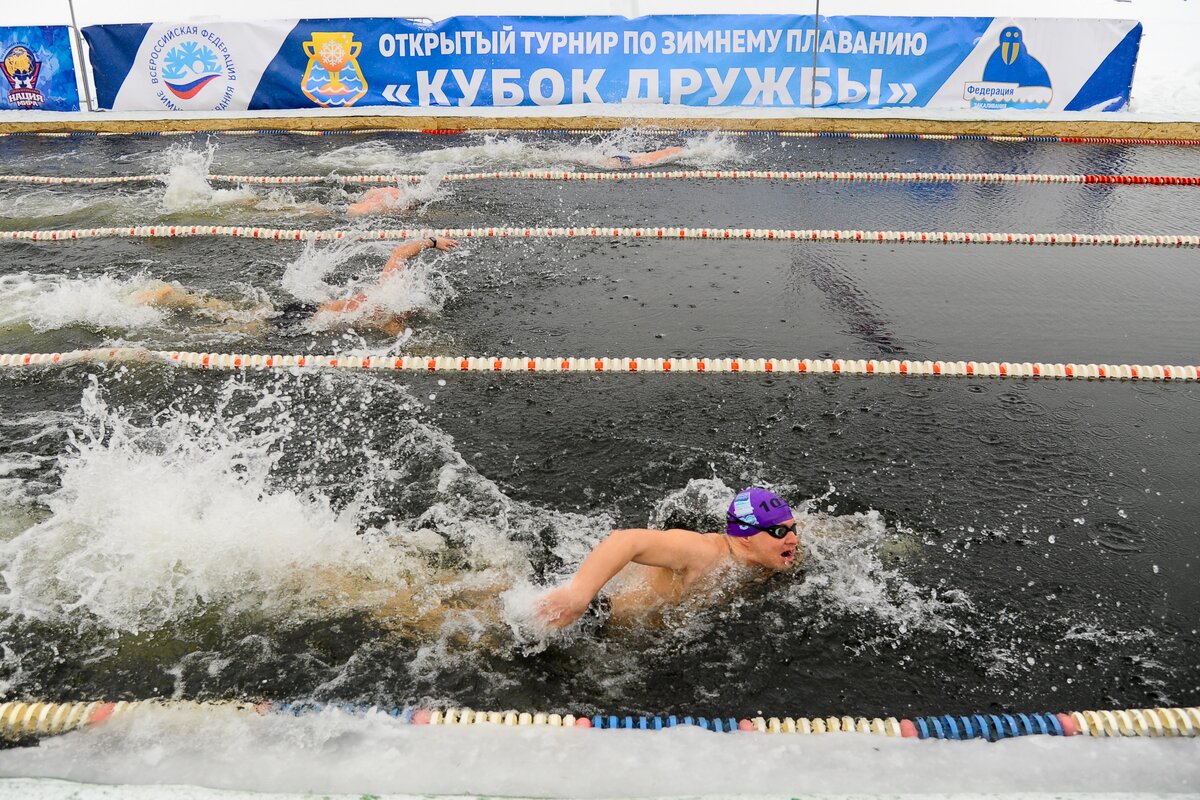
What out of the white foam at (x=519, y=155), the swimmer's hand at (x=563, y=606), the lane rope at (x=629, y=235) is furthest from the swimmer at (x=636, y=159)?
the swimmer's hand at (x=563, y=606)

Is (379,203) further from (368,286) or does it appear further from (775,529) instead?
(775,529)

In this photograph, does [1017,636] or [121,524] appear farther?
[121,524]

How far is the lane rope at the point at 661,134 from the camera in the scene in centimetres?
1251

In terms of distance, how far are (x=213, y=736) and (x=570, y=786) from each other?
1.17 meters

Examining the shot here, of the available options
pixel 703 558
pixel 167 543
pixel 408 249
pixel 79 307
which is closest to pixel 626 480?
pixel 703 558

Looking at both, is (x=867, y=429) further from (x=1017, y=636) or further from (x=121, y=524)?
(x=121, y=524)

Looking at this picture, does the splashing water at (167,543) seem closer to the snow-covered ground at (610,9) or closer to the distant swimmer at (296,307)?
the distant swimmer at (296,307)

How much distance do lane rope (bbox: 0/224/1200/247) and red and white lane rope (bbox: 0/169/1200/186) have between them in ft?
6.30

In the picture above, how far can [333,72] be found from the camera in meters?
13.4

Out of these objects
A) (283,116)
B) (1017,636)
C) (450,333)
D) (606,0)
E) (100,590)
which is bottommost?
(1017,636)

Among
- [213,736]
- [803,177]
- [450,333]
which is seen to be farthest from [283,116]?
[213,736]

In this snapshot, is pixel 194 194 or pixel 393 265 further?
pixel 194 194

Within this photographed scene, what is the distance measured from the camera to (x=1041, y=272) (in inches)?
304

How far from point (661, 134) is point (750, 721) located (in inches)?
412
